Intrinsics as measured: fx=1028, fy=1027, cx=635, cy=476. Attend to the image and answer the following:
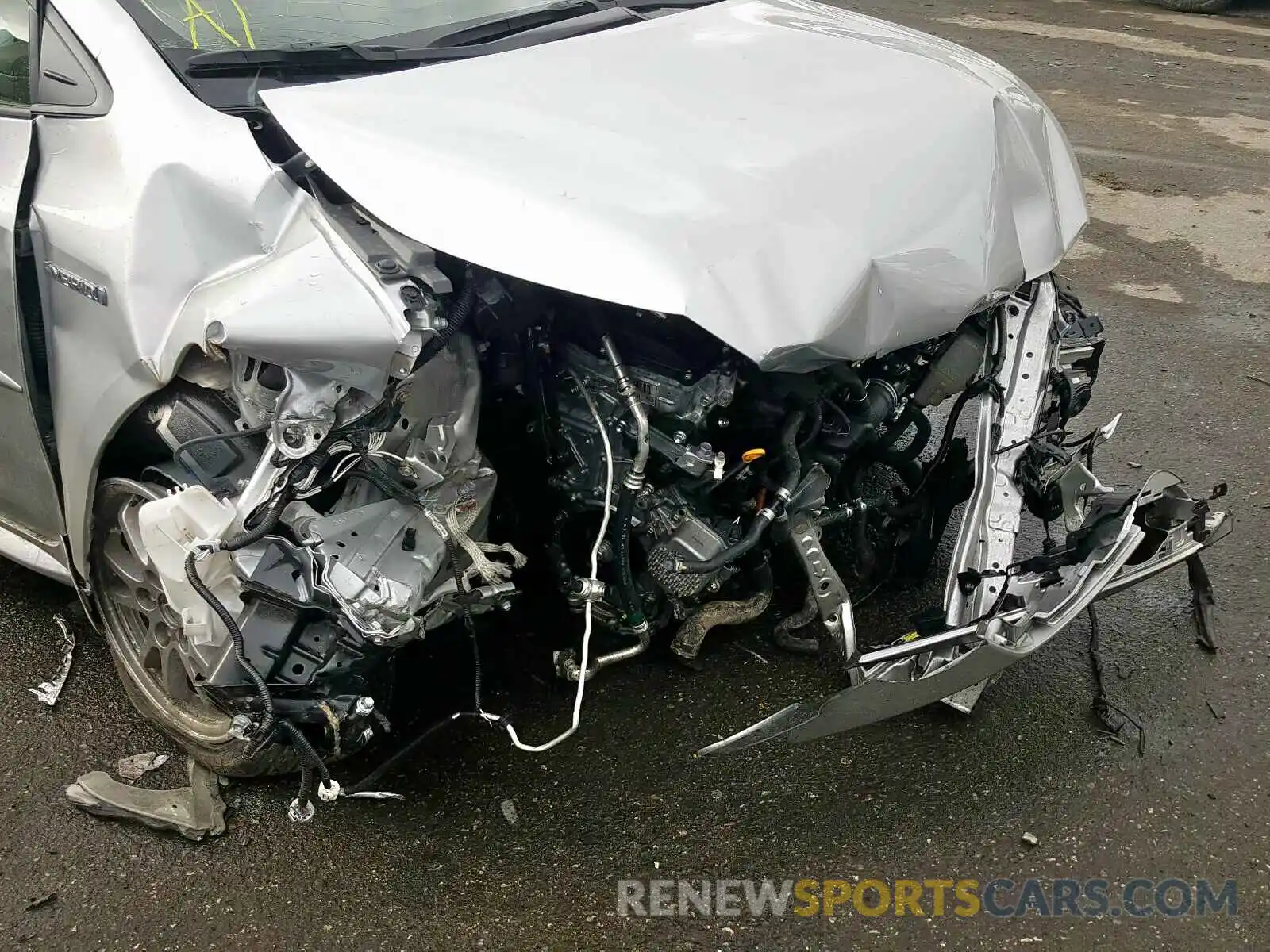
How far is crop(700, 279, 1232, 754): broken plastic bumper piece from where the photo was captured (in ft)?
7.40

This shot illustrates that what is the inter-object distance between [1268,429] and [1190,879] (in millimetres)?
2452

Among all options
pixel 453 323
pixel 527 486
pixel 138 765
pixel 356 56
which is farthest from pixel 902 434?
pixel 138 765

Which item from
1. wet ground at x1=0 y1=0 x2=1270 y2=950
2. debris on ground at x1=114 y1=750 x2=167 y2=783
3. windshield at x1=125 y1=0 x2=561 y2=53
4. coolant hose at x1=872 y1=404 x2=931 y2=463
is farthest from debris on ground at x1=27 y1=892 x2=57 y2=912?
coolant hose at x1=872 y1=404 x2=931 y2=463

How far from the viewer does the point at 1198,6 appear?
11.6m

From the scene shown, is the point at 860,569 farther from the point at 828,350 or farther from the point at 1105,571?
the point at 828,350

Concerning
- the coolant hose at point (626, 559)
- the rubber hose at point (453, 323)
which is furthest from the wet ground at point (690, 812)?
Result: the rubber hose at point (453, 323)

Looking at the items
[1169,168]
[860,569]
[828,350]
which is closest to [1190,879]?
[860,569]

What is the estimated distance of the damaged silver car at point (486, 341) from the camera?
2068 millimetres

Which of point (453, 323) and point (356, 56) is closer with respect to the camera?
point (453, 323)

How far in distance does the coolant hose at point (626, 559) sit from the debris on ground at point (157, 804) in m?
1.12

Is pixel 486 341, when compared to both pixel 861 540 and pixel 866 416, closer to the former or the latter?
pixel 866 416

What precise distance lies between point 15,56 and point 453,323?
1.36 metres

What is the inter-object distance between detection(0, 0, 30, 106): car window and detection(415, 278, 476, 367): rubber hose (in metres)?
1.19

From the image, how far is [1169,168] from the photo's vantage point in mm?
7070
